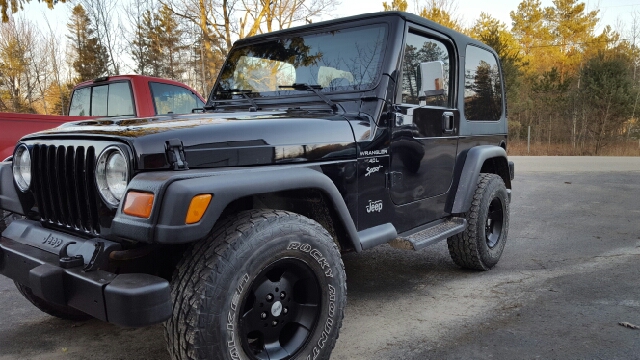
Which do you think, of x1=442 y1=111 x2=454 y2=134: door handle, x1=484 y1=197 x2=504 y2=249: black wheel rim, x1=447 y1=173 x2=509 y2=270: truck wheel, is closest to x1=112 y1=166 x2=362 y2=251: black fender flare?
x1=442 y1=111 x2=454 y2=134: door handle

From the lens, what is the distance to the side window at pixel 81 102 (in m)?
7.40

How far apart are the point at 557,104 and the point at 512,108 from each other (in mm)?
2372

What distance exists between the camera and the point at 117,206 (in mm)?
2004

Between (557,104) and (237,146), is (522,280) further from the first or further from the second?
(557,104)

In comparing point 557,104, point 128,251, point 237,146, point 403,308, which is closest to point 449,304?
point 403,308

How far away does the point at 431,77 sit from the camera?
9.89 ft

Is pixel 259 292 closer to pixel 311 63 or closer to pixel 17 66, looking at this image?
pixel 311 63

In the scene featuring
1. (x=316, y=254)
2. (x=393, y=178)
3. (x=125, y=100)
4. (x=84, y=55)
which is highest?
(x=84, y=55)

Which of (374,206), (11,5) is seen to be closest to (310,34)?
(374,206)

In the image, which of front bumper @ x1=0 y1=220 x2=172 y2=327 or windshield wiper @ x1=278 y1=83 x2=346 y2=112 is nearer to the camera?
front bumper @ x1=0 y1=220 x2=172 y2=327

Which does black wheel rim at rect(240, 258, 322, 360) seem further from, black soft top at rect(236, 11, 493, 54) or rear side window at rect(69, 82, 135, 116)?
rear side window at rect(69, 82, 135, 116)

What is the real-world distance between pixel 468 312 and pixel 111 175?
8.37 feet

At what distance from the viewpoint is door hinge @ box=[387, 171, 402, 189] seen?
9.96 feet

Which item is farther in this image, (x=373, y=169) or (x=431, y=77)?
(x=431, y=77)
